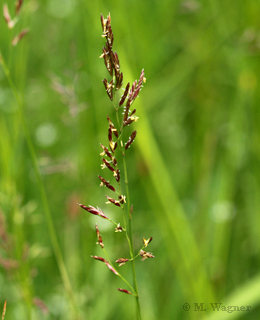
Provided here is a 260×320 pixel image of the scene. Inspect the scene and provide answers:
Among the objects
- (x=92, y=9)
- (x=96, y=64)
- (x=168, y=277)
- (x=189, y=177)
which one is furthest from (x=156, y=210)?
(x=92, y=9)

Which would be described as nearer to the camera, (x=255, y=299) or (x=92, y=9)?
(x=255, y=299)

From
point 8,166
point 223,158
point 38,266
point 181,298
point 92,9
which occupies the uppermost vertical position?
point 92,9

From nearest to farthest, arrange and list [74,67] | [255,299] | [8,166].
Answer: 1. [255,299]
2. [8,166]
3. [74,67]

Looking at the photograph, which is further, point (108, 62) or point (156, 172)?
point (156, 172)

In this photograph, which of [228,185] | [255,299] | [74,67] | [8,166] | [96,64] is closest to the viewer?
[255,299]

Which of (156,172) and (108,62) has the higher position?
(108,62)

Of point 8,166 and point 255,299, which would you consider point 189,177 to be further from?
point 8,166

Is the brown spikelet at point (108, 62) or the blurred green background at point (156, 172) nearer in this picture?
the brown spikelet at point (108, 62)

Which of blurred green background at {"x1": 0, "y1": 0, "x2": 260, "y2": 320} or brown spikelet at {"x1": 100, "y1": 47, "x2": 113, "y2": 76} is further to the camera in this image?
blurred green background at {"x1": 0, "y1": 0, "x2": 260, "y2": 320}
